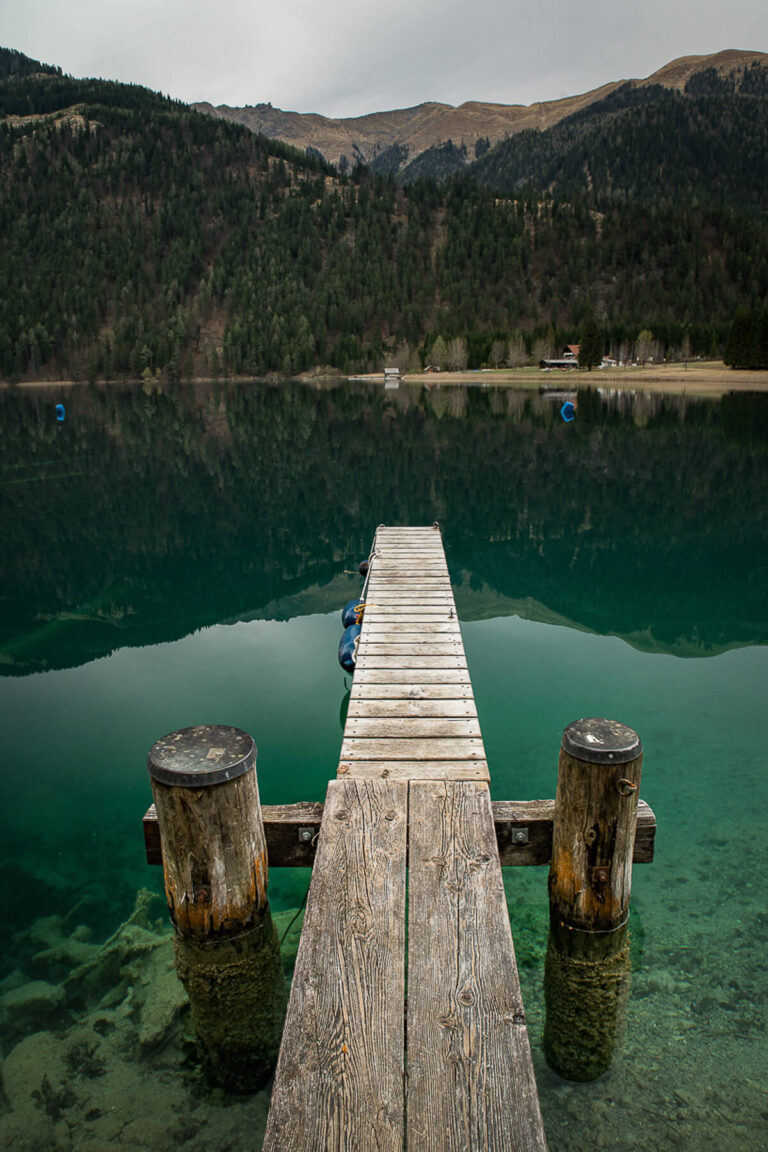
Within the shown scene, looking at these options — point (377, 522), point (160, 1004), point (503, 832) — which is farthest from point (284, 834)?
point (377, 522)

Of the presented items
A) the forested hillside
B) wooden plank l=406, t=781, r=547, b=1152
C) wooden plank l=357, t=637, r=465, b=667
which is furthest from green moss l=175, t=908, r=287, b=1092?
the forested hillside

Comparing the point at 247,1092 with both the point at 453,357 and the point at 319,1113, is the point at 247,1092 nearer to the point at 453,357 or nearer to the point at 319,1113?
the point at 319,1113

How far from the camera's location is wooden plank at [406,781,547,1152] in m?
2.87

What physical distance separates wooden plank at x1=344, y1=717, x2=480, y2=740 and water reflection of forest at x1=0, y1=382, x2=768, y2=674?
304 inches

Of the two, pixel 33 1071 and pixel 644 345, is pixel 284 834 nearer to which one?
pixel 33 1071

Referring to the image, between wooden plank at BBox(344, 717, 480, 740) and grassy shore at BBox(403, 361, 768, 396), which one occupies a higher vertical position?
wooden plank at BBox(344, 717, 480, 740)

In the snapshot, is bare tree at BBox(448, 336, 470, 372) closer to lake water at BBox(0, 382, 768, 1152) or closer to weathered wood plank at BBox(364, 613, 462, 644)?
lake water at BBox(0, 382, 768, 1152)

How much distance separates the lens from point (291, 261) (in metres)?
156

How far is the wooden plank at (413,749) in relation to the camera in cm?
574

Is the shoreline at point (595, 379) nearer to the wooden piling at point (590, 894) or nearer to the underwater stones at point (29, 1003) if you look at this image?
the wooden piling at point (590, 894)

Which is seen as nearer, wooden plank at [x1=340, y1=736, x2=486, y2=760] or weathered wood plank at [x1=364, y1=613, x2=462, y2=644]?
wooden plank at [x1=340, y1=736, x2=486, y2=760]

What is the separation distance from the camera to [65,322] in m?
145

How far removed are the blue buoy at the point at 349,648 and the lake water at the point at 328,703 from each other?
2.24ft

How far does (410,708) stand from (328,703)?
4136mm
